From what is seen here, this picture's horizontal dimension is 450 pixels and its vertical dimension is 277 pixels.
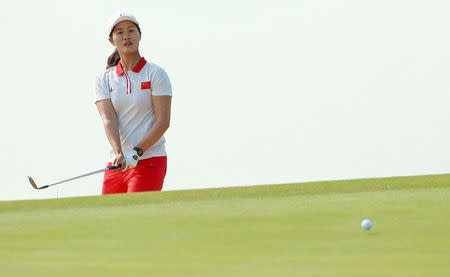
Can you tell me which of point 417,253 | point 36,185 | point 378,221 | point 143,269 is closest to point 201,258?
point 143,269

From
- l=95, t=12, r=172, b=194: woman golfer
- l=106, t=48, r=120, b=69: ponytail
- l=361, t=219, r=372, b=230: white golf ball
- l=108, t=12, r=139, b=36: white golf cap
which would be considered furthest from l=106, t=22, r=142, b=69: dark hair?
l=361, t=219, r=372, b=230: white golf ball

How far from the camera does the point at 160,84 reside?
4496 millimetres

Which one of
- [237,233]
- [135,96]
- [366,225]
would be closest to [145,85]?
[135,96]

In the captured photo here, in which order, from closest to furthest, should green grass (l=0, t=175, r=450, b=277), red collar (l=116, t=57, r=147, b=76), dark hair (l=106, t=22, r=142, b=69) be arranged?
green grass (l=0, t=175, r=450, b=277) → red collar (l=116, t=57, r=147, b=76) → dark hair (l=106, t=22, r=142, b=69)

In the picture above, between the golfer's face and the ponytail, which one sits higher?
the golfer's face

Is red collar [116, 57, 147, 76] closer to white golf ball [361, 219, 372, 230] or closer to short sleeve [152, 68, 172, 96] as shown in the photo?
short sleeve [152, 68, 172, 96]

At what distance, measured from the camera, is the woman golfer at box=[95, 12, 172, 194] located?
176 inches

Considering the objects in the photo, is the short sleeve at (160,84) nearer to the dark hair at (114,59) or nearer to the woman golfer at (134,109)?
the woman golfer at (134,109)

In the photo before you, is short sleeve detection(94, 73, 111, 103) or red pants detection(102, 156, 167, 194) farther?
short sleeve detection(94, 73, 111, 103)

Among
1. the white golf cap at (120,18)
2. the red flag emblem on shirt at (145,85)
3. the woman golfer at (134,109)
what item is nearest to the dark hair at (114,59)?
the woman golfer at (134,109)

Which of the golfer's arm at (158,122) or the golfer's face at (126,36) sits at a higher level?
the golfer's face at (126,36)

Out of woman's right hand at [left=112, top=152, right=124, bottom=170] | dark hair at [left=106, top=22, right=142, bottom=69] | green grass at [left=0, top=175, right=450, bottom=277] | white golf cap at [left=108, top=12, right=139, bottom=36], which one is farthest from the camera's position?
dark hair at [left=106, top=22, right=142, bottom=69]

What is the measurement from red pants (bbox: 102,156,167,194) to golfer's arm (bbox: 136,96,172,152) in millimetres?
167

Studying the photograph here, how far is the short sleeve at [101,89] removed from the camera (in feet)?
15.3
